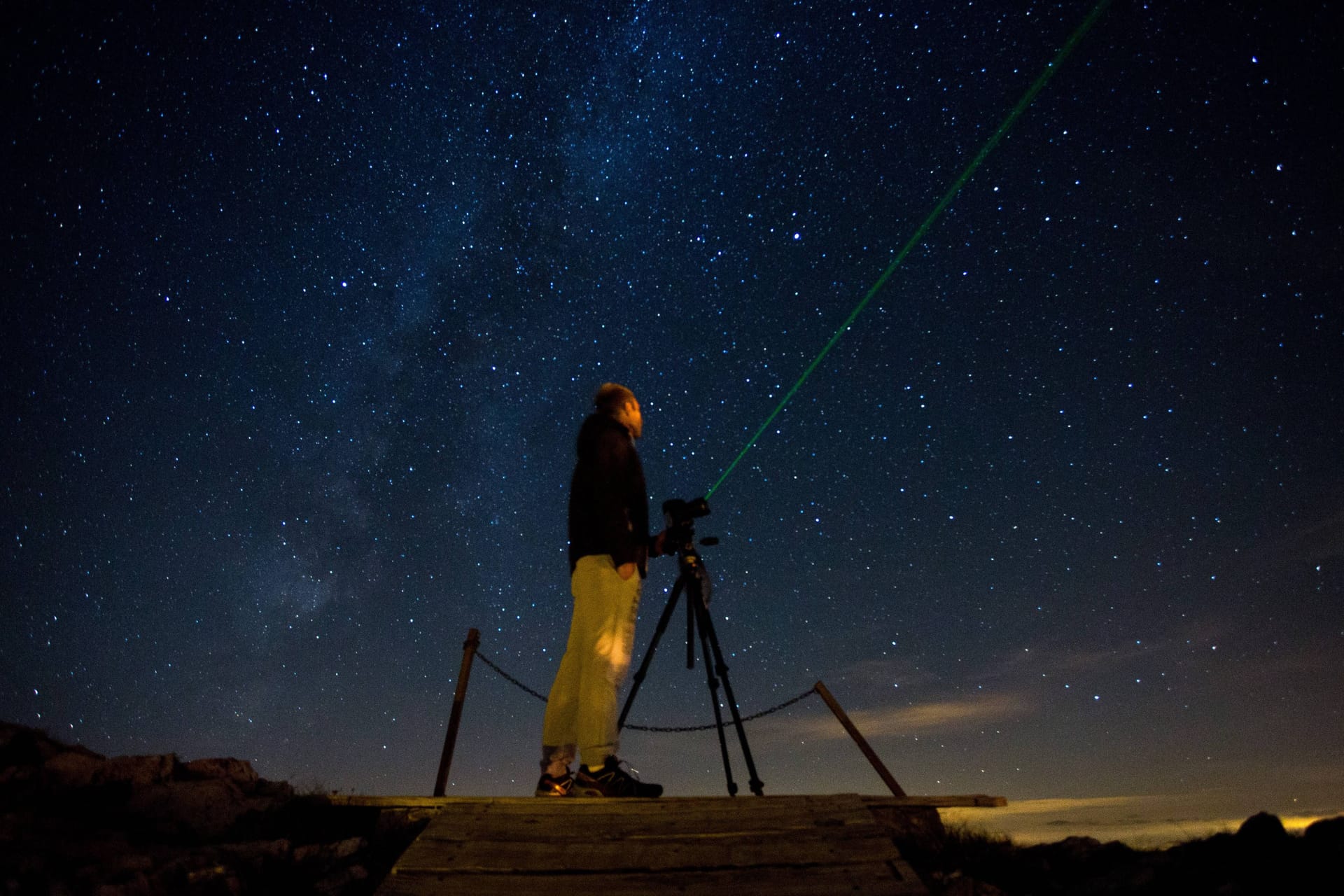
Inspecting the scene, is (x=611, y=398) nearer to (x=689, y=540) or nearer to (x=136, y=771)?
(x=689, y=540)

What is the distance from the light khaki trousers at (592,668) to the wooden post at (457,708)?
1471mm

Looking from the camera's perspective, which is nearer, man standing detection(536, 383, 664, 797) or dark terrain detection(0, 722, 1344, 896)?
dark terrain detection(0, 722, 1344, 896)

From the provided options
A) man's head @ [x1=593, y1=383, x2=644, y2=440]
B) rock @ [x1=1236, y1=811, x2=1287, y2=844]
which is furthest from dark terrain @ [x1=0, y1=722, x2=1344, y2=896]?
man's head @ [x1=593, y1=383, x2=644, y2=440]

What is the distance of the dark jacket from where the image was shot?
15.4 feet

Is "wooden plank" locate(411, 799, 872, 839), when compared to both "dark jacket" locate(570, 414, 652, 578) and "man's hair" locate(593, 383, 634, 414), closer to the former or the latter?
"dark jacket" locate(570, 414, 652, 578)

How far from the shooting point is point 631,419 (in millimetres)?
5230

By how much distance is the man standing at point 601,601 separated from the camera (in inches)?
165

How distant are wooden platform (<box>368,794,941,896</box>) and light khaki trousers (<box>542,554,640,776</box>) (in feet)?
1.51

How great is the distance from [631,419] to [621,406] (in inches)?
4.8

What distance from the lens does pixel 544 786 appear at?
4.34 m

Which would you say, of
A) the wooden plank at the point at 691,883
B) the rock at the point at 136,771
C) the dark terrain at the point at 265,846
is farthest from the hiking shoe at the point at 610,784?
the rock at the point at 136,771

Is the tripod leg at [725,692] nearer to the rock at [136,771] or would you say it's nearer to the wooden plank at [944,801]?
the wooden plank at [944,801]

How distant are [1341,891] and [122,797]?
21.5 ft

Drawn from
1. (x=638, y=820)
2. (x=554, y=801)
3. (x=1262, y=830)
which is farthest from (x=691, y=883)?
(x=1262, y=830)
